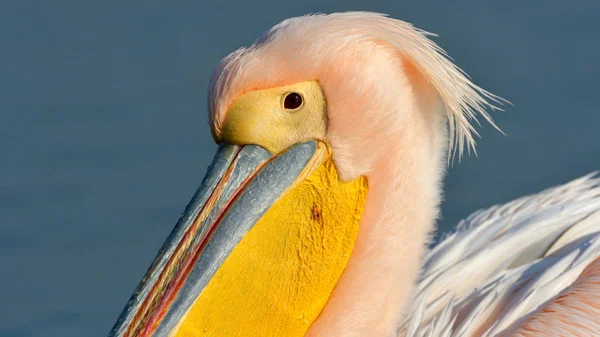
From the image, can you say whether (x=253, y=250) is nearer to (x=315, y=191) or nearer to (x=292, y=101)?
(x=315, y=191)

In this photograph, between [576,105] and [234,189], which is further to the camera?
[576,105]

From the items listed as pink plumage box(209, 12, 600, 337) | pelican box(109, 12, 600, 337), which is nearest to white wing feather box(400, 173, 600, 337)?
pink plumage box(209, 12, 600, 337)

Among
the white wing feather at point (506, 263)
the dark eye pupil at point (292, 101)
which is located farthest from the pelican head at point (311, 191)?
the white wing feather at point (506, 263)

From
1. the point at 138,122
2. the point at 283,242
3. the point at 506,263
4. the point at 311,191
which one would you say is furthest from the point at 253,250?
the point at 138,122

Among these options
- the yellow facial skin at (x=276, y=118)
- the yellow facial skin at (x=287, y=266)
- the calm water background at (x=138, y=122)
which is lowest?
the calm water background at (x=138, y=122)

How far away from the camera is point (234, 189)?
3436mm

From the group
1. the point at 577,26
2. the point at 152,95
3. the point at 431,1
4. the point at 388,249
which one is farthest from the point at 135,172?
the point at 388,249

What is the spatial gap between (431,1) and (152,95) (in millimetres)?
1923

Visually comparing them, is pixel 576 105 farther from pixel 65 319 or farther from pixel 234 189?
pixel 234 189

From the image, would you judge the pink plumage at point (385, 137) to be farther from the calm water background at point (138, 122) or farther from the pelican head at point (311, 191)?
the calm water background at point (138, 122)

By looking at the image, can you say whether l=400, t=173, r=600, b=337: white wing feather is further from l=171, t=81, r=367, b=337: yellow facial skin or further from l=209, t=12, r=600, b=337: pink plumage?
l=171, t=81, r=367, b=337: yellow facial skin

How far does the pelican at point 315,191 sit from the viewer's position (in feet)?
11.1

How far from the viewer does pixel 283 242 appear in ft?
11.3

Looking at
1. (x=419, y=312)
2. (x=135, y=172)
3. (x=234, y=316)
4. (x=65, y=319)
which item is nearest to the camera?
(x=234, y=316)
